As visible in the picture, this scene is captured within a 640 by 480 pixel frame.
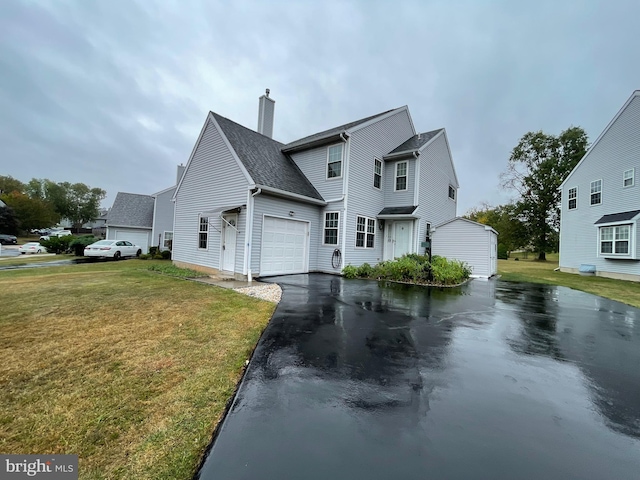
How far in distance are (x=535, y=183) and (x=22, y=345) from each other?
134 ft

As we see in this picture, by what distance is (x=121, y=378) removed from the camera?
2.95 meters

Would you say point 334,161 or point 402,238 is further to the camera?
point 402,238

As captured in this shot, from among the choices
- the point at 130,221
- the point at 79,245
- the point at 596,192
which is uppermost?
the point at 596,192

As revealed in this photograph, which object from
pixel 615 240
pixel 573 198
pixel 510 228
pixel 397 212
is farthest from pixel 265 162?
pixel 510 228

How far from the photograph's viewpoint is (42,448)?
76.3 inches

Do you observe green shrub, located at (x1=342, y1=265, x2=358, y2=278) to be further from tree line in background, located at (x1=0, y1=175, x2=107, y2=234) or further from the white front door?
tree line in background, located at (x1=0, y1=175, x2=107, y2=234)

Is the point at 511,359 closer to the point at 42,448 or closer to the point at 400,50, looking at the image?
the point at 42,448

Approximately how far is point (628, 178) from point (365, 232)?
1467 centimetres

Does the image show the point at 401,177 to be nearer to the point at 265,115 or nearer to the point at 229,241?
the point at 265,115

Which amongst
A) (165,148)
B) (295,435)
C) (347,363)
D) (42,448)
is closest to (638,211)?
(347,363)

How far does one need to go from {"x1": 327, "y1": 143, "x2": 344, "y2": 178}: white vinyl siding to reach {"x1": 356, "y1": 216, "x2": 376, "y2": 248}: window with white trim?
2.35 m

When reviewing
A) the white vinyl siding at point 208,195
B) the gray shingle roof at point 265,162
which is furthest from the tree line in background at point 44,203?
the gray shingle roof at point 265,162

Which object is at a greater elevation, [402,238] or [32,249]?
[402,238]

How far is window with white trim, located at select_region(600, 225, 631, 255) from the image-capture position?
543 inches
